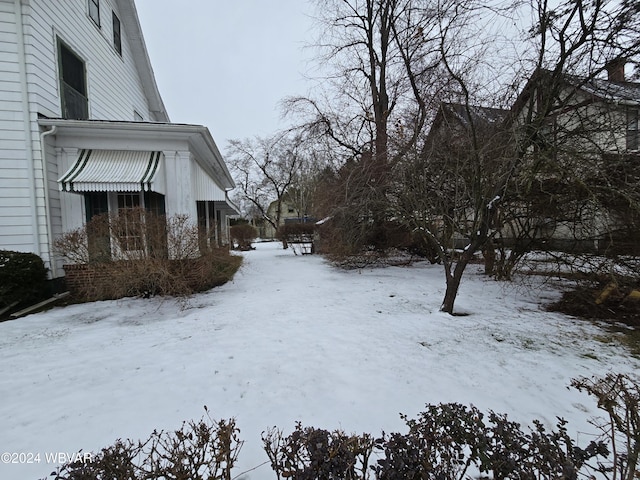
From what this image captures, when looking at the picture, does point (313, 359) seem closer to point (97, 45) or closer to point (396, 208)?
point (396, 208)

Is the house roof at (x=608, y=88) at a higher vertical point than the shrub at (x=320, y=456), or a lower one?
higher

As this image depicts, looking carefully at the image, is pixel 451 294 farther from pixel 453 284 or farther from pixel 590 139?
pixel 590 139

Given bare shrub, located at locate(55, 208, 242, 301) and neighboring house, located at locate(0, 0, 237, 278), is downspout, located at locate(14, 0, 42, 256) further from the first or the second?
bare shrub, located at locate(55, 208, 242, 301)

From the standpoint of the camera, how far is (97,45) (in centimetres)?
966

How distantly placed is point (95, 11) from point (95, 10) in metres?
0.03

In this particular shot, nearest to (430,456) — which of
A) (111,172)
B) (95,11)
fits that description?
(111,172)

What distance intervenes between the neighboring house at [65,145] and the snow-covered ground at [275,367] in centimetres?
269

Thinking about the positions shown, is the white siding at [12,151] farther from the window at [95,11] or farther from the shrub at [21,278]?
the window at [95,11]

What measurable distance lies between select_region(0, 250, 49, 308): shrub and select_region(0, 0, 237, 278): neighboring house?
1.59 feet

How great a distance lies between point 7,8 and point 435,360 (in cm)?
1126

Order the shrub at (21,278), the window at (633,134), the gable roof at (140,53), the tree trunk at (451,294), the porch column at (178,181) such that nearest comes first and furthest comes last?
Answer: the window at (633,134) → the tree trunk at (451,294) → the shrub at (21,278) → the porch column at (178,181) → the gable roof at (140,53)

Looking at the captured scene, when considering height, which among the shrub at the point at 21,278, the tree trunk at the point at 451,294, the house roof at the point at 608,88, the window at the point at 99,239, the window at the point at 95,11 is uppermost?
the window at the point at 95,11

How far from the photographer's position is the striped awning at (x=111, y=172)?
6.83m

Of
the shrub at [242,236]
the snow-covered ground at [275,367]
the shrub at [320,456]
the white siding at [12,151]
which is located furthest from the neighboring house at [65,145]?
the shrub at [242,236]
